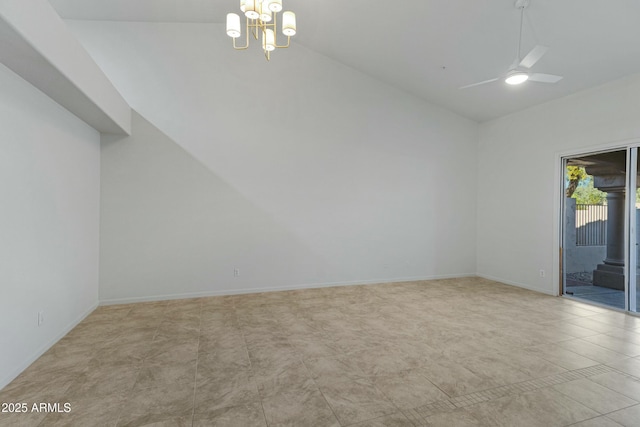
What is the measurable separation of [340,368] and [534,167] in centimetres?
479

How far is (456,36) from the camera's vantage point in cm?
393

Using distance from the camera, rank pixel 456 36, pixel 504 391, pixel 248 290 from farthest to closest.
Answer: pixel 248 290, pixel 456 36, pixel 504 391

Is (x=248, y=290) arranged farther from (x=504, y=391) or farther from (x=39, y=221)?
(x=504, y=391)

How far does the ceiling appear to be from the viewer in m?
3.29

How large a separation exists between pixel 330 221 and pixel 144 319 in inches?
121

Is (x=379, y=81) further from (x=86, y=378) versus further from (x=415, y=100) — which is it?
(x=86, y=378)

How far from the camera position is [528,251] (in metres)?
5.23

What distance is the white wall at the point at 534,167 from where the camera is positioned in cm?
413

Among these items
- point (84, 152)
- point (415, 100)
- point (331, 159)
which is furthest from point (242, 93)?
point (415, 100)

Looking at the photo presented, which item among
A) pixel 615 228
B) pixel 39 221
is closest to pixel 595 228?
pixel 615 228

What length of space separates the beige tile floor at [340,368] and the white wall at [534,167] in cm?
121

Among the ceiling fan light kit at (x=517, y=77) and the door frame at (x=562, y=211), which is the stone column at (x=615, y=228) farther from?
the ceiling fan light kit at (x=517, y=77)

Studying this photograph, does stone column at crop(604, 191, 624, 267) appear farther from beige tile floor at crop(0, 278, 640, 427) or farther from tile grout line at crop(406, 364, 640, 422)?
tile grout line at crop(406, 364, 640, 422)

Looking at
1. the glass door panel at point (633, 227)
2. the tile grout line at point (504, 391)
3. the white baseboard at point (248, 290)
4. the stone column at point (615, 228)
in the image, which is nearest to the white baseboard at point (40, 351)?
the white baseboard at point (248, 290)
